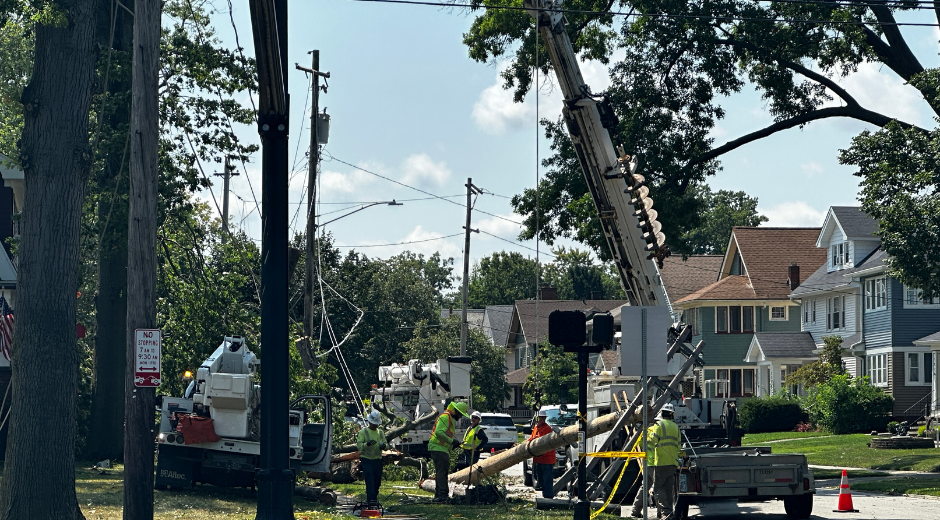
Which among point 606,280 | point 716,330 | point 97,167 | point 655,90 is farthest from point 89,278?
point 606,280

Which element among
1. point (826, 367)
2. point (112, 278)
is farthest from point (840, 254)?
point (112, 278)

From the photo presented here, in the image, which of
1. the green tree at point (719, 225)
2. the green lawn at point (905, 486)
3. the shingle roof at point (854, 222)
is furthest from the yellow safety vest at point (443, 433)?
the green tree at point (719, 225)

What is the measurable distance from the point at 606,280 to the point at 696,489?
341ft

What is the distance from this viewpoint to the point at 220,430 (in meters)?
18.3

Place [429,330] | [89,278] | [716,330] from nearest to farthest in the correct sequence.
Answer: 1. [89,278]
2. [716,330]
3. [429,330]

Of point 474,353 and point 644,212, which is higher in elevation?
point 644,212

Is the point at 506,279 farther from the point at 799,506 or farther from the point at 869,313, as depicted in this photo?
the point at 799,506

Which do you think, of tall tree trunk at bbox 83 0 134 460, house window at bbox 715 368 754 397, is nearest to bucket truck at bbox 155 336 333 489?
tall tree trunk at bbox 83 0 134 460

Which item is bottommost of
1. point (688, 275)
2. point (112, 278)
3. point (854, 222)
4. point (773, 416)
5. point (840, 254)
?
point (773, 416)

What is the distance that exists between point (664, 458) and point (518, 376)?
6526 cm

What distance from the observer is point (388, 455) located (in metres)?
25.1

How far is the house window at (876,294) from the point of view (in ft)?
150

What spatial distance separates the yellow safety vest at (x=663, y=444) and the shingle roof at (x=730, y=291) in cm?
4257

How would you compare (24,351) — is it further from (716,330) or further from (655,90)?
(716,330)
